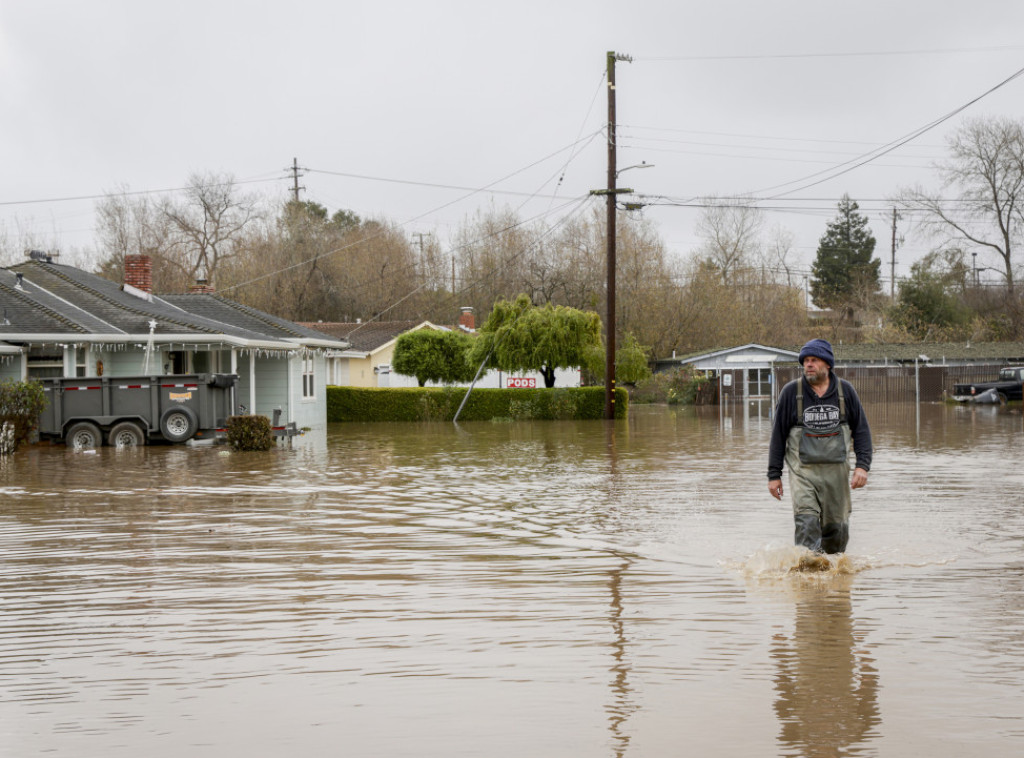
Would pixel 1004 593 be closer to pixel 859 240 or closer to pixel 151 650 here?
pixel 151 650

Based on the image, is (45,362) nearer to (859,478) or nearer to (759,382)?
(859,478)

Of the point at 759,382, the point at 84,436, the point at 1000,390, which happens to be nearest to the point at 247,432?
the point at 84,436

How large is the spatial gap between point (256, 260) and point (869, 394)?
117 feet

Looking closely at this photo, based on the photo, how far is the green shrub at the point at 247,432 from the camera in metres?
24.4

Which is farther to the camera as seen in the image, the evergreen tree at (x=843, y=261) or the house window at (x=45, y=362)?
the evergreen tree at (x=843, y=261)

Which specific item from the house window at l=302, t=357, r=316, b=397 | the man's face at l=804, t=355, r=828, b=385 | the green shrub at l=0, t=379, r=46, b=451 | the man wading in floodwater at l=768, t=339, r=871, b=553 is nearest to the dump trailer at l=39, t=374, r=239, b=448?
the green shrub at l=0, t=379, r=46, b=451

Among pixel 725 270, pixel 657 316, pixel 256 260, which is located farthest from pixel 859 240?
pixel 256 260

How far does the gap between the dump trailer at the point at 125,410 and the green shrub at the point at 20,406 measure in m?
0.90

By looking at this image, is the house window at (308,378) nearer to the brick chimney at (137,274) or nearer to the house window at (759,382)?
the brick chimney at (137,274)

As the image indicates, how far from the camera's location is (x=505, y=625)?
7242 millimetres

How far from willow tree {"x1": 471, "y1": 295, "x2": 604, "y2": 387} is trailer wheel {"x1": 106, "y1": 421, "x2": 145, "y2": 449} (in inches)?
838

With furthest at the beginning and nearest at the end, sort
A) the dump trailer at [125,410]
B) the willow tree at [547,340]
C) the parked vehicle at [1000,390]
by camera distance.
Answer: the parked vehicle at [1000,390] < the willow tree at [547,340] < the dump trailer at [125,410]

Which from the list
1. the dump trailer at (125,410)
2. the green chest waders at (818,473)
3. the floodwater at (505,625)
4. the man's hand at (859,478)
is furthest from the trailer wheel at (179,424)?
the man's hand at (859,478)

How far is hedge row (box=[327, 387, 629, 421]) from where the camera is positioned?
140ft
